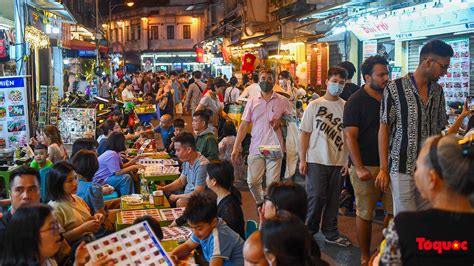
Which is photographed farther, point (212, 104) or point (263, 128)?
point (212, 104)

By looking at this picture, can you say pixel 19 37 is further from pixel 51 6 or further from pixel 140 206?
pixel 140 206

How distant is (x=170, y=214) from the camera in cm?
596

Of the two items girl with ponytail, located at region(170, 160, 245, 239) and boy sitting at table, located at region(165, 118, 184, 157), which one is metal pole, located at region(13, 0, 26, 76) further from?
girl with ponytail, located at region(170, 160, 245, 239)

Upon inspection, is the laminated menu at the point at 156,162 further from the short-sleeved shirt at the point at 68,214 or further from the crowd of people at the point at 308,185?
the short-sleeved shirt at the point at 68,214

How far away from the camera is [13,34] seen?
11.9 metres

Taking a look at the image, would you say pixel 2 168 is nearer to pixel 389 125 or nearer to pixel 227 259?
pixel 227 259

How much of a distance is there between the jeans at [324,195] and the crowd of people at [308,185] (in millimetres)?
14

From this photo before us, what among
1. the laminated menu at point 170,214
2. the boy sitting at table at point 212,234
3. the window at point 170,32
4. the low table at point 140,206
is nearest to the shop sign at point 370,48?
the low table at point 140,206

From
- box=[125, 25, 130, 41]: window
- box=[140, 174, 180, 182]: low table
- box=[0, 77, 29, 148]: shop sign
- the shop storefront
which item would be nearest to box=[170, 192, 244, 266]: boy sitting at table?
box=[140, 174, 180, 182]: low table

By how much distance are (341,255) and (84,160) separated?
3.28m

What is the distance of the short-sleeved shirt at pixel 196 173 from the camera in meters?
6.88

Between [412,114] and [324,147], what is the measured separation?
6.16 ft

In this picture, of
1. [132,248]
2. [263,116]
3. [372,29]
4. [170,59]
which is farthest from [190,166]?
[170,59]

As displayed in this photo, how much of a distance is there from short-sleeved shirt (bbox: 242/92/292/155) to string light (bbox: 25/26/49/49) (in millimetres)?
5668
